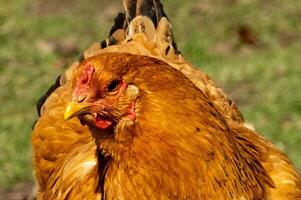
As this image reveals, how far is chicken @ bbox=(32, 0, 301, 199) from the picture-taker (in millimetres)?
3484

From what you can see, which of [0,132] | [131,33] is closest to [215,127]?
[131,33]

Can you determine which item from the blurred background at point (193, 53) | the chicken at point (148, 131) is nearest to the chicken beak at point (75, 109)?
the chicken at point (148, 131)

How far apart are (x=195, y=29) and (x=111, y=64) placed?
5443mm

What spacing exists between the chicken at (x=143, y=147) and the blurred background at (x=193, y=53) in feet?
4.82

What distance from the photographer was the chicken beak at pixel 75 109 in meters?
3.42

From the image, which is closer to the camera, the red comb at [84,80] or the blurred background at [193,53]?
the red comb at [84,80]

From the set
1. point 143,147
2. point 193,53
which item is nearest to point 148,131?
point 143,147

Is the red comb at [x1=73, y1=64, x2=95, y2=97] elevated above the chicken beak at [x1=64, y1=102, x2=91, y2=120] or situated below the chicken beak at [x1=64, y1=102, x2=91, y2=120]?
above

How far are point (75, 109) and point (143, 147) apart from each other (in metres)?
0.29

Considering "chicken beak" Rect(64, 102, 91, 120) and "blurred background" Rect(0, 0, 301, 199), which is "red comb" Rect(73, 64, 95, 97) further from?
"blurred background" Rect(0, 0, 301, 199)

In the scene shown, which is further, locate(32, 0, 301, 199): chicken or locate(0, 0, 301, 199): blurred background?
locate(0, 0, 301, 199): blurred background

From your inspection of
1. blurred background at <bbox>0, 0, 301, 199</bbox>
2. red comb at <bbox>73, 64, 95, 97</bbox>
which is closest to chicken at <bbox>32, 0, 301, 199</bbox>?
red comb at <bbox>73, 64, 95, 97</bbox>

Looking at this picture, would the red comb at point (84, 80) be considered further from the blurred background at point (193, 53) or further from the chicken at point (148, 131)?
the blurred background at point (193, 53)

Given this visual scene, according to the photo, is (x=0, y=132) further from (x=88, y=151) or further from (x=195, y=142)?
Answer: (x=195, y=142)
